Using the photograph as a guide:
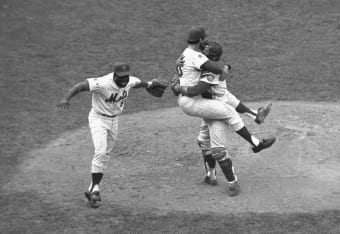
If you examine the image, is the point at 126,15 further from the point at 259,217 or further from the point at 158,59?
the point at 259,217

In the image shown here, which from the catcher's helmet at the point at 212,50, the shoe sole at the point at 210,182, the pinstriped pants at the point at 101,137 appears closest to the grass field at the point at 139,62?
the pinstriped pants at the point at 101,137

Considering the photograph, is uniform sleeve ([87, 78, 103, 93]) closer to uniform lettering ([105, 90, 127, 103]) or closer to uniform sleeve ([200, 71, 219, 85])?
uniform lettering ([105, 90, 127, 103])

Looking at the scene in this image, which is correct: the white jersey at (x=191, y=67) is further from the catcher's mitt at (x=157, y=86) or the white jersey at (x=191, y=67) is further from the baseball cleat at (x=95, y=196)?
the baseball cleat at (x=95, y=196)

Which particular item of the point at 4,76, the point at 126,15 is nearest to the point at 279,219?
the point at 4,76

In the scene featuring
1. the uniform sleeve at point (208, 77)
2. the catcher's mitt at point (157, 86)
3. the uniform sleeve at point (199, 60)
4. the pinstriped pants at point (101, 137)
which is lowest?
the pinstriped pants at point (101, 137)

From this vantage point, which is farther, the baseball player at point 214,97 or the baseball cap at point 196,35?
the baseball player at point 214,97

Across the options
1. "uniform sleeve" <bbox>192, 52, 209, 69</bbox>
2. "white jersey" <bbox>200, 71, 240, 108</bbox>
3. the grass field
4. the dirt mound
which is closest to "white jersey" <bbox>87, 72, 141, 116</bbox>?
"uniform sleeve" <bbox>192, 52, 209, 69</bbox>
